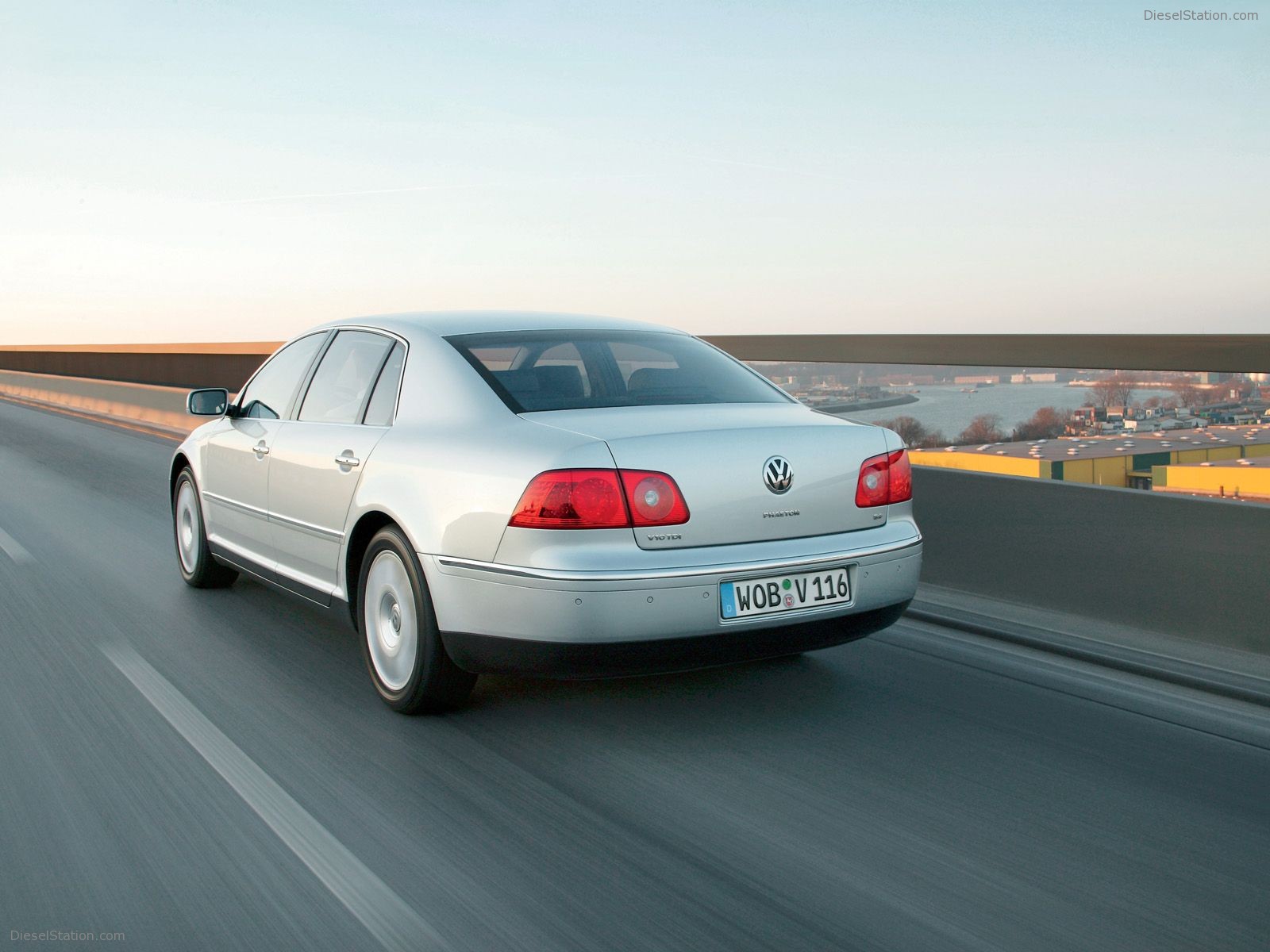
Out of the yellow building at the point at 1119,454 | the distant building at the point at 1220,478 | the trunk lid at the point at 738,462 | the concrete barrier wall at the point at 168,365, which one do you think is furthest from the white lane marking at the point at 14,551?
the concrete barrier wall at the point at 168,365

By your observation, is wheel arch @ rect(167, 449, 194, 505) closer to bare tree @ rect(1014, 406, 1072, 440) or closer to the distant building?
bare tree @ rect(1014, 406, 1072, 440)

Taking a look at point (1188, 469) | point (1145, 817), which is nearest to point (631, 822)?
point (1145, 817)

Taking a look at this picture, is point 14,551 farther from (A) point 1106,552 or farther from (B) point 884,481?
(A) point 1106,552

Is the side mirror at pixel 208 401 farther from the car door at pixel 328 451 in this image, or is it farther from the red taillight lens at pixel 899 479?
the red taillight lens at pixel 899 479

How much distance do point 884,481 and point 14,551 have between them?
633 centimetres

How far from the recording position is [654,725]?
15.0 feet

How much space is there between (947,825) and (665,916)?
1.01 m

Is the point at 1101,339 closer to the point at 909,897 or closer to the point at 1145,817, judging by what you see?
the point at 1145,817

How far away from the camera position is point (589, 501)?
4117 mm

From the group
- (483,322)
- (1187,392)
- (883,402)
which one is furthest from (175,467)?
(1187,392)

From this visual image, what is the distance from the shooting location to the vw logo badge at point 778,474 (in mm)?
4352

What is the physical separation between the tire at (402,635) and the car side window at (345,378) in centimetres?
75

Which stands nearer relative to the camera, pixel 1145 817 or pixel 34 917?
pixel 34 917

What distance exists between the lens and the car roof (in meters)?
5.16
